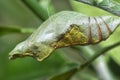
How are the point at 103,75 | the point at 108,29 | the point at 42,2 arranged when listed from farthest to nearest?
the point at 103,75 < the point at 42,2 < the point at 108,29

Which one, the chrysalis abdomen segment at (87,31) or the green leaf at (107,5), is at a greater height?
the green leaf at (107,5)

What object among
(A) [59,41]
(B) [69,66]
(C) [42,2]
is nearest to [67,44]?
(A) [59,41]

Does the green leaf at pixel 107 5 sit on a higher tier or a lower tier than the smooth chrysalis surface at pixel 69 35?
higher

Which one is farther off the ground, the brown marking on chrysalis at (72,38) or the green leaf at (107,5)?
the green leaf at (107,5)

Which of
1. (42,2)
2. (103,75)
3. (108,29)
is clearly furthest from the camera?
(103,75)

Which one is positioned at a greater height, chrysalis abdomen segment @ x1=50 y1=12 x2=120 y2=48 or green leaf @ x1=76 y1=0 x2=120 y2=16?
green leaf @ x1=76 y1=0 x2=120 y2=16

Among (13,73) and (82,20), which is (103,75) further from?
(82,20)
